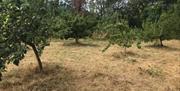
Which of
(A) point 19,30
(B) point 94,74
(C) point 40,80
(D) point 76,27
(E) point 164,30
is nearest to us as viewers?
(A) point 19,30

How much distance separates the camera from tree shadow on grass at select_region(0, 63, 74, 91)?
326 inches

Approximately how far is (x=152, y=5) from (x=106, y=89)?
65.7 feet

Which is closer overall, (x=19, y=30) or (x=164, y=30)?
(x=19, y=30)

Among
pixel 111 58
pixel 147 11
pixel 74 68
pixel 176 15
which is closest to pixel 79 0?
pixel 147 11

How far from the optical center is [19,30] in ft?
26.4

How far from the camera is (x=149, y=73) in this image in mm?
9516

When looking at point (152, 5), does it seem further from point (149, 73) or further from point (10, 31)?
point (10, 31)

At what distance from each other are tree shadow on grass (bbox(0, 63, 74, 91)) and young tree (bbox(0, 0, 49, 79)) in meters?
0.58

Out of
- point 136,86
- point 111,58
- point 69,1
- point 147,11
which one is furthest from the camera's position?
point 69,1

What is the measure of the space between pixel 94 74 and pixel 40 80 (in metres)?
1.31

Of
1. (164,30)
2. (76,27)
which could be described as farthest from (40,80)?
(164,30)

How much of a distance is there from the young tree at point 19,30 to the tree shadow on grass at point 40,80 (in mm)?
579

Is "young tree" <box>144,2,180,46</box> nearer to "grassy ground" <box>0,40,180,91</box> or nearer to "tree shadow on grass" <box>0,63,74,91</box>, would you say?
"grassy ground" <box>0,40,180,91</box>

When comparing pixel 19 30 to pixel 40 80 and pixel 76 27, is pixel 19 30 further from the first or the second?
pixel 76 27
